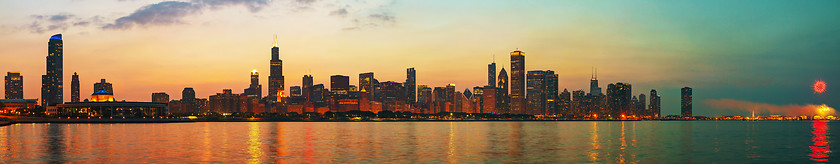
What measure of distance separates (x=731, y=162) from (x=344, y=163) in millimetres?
35071

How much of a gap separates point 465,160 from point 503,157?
4893mm

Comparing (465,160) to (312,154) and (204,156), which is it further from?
(204,156)

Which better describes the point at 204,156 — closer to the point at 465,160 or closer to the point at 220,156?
the point at 220,156

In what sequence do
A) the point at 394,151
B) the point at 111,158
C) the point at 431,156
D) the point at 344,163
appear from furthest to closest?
the point at 394,151 < the point at 431,156 < the point at 111,158 < the point at 344,163

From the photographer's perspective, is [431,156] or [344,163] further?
[431,156]

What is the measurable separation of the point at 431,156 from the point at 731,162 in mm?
27322

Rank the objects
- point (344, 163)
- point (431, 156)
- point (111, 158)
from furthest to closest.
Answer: point (431, 156) → point (111, 158) → point (344, 163)

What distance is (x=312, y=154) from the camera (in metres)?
64.9

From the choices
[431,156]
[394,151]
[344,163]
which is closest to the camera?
[344,163]

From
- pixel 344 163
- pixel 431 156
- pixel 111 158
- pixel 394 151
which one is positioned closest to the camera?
pixel 344 163

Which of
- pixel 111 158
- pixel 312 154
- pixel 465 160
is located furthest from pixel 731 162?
pixel 111 158

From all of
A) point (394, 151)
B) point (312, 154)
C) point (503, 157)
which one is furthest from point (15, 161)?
point (503, 157)

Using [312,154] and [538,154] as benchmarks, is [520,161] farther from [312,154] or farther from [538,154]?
[312,154]

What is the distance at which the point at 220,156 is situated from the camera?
2431 inches
